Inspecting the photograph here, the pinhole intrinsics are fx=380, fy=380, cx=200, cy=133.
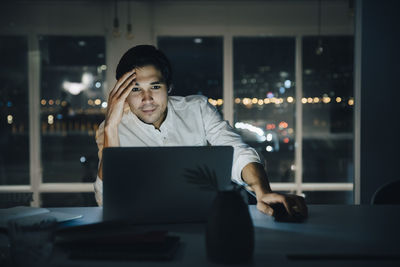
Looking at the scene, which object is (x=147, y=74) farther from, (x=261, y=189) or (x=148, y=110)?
(x=261, y=189)

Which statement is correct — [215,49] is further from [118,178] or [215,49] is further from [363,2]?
[118,178]

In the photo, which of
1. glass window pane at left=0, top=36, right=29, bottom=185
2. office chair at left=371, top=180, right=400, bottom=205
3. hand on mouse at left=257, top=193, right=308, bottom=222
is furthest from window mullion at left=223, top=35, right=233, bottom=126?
hand on mouse at left=257, top=193, right=308, bottom=222

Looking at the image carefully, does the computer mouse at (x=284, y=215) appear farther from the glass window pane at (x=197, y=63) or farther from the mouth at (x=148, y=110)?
the glass window pane at (x=197, y=63)

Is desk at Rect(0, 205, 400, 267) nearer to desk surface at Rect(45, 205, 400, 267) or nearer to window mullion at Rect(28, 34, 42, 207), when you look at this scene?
desk surface at Rect(45, 205, 400, 267)

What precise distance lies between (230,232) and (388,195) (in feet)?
4.18

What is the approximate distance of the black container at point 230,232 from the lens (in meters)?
0.89

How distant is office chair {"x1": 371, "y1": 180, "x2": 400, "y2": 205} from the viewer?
72.2 inches

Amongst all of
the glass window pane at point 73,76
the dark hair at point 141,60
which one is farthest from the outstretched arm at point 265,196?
the glass window pane at point 73,76

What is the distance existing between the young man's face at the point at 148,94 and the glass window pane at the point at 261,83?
3.09 metres

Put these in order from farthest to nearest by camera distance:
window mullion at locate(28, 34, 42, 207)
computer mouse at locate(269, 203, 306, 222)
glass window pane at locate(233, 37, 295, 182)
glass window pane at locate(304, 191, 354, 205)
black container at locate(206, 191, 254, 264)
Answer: glass window pane at locate(304, 191, 354, 205) → glass window pane at locate(233, 37, 295, 182) → window mullion at locate(28, 34, 42, 207) → computer mouse at locate(269, 203, 306, 222) → black container at locate(206, 191, 254, 264)

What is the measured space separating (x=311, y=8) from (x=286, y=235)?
4395mm

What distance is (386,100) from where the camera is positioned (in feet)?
10.8

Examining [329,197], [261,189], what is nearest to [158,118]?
[261,189]

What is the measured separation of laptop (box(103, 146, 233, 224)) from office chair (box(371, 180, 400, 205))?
1.02 m
